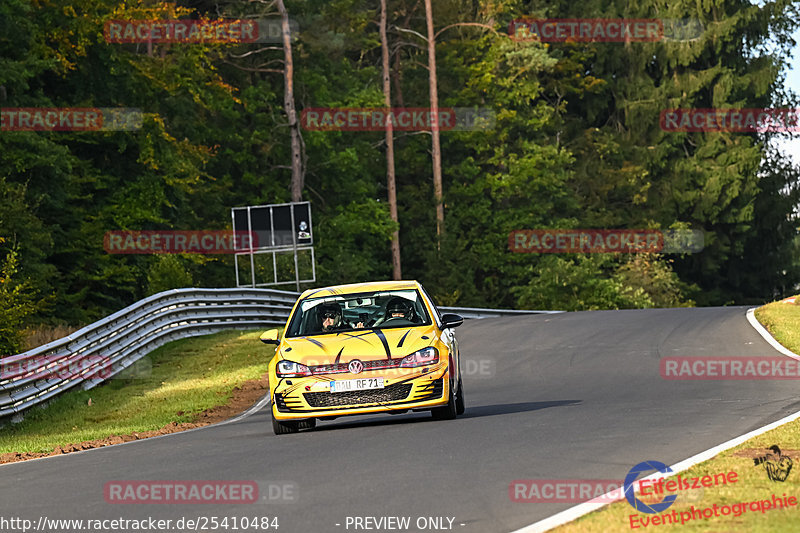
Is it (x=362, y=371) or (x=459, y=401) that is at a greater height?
(x=362, y=371)

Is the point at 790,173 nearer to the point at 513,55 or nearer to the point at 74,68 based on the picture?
the point at 513,55

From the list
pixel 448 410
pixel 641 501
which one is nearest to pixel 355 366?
pixel 448 410

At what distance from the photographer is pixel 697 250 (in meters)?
70.2

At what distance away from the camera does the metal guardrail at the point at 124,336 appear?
20.9 meters

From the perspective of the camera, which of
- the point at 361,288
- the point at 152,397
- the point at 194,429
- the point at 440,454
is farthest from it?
the point at 152,397

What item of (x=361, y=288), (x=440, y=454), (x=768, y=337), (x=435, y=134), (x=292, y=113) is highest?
(x=292, y=113)

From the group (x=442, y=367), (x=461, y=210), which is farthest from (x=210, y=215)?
(x=442, y=367)

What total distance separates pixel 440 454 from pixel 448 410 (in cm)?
328

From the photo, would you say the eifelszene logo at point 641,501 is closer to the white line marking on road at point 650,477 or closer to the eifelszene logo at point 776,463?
the white line marking on road at point 650,477

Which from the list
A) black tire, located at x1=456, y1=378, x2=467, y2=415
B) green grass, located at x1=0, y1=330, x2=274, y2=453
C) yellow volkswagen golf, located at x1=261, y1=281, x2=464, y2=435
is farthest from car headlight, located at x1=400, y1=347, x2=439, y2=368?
green grass, located at x1=0, y1=330, x2=274, y2=453

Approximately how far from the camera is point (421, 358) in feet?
47.2

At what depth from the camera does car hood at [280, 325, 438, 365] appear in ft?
47.1

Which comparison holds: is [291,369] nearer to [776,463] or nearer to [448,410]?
[448,410]

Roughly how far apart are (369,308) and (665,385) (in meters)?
4.94
